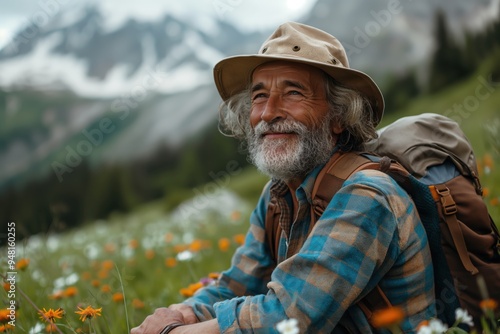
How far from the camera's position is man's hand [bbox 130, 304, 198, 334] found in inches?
109

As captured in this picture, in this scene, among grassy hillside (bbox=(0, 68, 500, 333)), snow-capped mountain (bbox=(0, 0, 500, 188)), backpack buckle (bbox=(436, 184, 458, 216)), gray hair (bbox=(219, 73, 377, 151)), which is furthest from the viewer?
snow-capped mountain (bbox=(0, 0, 500, 188))

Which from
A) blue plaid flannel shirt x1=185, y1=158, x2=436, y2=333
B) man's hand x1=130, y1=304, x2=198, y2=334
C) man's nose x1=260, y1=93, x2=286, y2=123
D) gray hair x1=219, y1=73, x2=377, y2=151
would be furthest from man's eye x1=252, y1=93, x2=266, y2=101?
man's hand x1=130, y1=304, x2=198, y2=334

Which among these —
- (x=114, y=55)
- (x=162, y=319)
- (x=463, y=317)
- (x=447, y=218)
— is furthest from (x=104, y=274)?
(x=114, y=55)

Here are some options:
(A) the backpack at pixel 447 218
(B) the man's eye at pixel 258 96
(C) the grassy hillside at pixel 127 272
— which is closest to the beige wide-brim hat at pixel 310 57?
(B) the man's eye at pixel 258 96

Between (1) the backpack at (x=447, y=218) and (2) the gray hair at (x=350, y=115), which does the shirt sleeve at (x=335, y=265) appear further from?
(2) the gray hair at (x=350, y=115)

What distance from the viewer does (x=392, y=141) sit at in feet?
10.1


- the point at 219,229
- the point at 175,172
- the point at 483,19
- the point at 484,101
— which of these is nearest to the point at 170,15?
the point at 175,172

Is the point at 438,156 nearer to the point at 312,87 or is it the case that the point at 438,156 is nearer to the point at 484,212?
the point at 484,212

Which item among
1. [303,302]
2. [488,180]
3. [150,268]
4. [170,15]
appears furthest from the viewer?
[170,15]

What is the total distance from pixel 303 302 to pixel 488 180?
4.21 metres

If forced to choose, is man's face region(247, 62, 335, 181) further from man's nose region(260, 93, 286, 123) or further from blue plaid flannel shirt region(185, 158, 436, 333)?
blue plaid flannel shirt region(185, 158, 436, 333)

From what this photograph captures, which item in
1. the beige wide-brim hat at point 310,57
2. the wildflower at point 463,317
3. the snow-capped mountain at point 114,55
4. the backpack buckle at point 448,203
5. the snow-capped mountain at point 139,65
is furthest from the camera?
the snow-capped mountain at point 114,55

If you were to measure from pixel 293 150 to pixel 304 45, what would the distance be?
59 cm

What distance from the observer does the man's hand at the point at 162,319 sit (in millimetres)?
2762
